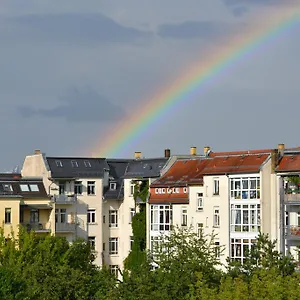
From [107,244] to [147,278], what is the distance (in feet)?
131

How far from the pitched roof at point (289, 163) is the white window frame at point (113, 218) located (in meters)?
23.7

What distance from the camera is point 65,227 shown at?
98062 millimetres

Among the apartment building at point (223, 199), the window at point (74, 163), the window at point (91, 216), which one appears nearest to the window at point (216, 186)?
the apartment building at point (223, 199)

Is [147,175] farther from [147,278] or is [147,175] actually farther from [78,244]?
[147,278]

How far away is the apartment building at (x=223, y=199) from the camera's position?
83.2 metres

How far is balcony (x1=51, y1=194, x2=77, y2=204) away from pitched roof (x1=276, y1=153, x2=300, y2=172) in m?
23.2

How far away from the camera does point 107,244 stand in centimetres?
10194

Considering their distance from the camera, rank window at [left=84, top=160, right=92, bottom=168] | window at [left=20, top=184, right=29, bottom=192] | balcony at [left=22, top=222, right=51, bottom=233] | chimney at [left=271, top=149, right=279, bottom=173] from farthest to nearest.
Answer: window at [left=84, top=160, right=92, bottom=168]
window at [left=20, top=184, right=29, bottom=192]
balcony at [left=22, top=222, right=51, bottom=233]
chimney at [left=271, top=149, right=279, bottom=173]

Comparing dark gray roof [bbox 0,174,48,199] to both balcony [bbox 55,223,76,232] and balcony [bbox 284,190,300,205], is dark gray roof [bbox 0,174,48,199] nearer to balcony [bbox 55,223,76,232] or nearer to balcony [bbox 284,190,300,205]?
balcony [bbox 55,223,76,232]

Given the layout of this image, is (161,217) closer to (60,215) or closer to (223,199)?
(223,199)

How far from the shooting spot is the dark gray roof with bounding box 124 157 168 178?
9806 centimetres

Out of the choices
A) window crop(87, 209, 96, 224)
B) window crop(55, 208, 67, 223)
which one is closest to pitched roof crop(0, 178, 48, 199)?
window crop(55, 208, 67, 223)

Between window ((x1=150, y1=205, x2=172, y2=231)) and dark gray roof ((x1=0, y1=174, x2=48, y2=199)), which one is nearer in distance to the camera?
window ((x1=150, y1=205, x2=172, y2=231))

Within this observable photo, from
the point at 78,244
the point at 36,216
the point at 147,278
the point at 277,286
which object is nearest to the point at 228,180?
the point at 78,244
